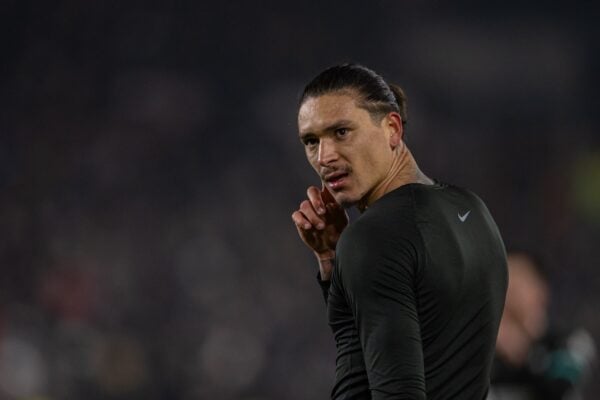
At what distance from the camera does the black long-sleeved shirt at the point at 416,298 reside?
4.00 ft

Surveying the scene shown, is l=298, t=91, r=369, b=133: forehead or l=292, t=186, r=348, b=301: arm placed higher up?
l=298, t=91, r=369, b=133: forehead

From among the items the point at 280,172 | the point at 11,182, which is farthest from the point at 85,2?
the point at 280,172

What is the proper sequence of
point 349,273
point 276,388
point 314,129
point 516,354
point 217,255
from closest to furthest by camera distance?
point 349,273 → point 314,129 → point 516,354 → point 276,388 → point 217,255

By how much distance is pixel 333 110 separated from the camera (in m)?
1.46

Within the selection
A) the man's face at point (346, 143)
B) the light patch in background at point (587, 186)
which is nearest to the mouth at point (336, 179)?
the man's face at point (346, 143)

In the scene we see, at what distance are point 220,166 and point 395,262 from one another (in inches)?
191

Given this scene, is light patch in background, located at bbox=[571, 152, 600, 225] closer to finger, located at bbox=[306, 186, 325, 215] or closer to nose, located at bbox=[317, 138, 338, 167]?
finger, located at bbox=[306, 186, 325, 215]

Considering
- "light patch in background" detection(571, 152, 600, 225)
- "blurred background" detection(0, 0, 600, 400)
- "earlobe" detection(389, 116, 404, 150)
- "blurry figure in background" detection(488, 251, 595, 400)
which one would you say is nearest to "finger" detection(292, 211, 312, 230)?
"earlobe" detection(389, 116, 404, 150)

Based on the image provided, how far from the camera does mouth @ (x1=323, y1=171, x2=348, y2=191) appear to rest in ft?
4.93

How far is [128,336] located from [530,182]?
118 inches

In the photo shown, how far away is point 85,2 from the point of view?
6.29 metres

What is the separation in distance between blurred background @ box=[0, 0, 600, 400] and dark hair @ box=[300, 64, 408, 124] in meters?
4.15

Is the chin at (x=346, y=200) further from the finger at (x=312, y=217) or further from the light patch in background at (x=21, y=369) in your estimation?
the light patch in background at (x=21, y=369)

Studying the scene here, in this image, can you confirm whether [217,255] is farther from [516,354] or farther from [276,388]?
[516,354]
